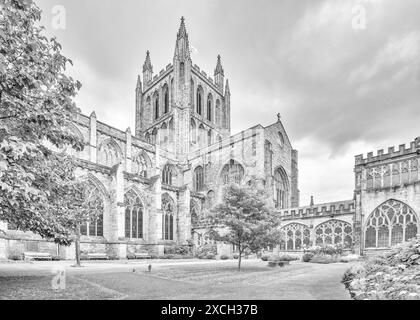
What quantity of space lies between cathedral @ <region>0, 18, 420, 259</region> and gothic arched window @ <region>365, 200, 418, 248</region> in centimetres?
8

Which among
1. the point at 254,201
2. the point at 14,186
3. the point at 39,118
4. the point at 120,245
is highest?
the point at 39,118

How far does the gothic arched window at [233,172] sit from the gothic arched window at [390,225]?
1991cm

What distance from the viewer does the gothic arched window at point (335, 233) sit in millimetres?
32250

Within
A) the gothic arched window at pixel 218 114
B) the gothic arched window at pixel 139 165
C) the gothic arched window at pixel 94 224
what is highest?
the gothic arched window at pixel 218 114

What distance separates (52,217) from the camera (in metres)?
9.83

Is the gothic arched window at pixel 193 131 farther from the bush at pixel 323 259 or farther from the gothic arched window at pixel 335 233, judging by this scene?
the bush at pixel 323 259

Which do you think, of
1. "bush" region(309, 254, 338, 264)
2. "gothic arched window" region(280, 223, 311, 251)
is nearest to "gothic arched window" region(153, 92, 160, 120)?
"gothic arched window" region(280, 223, 311, 251)

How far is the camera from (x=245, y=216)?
60.7 ft

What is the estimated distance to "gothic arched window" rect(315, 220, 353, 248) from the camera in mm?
32250

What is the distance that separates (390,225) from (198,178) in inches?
1202

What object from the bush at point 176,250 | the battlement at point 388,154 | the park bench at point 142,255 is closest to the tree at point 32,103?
the park bench at point 142,255
